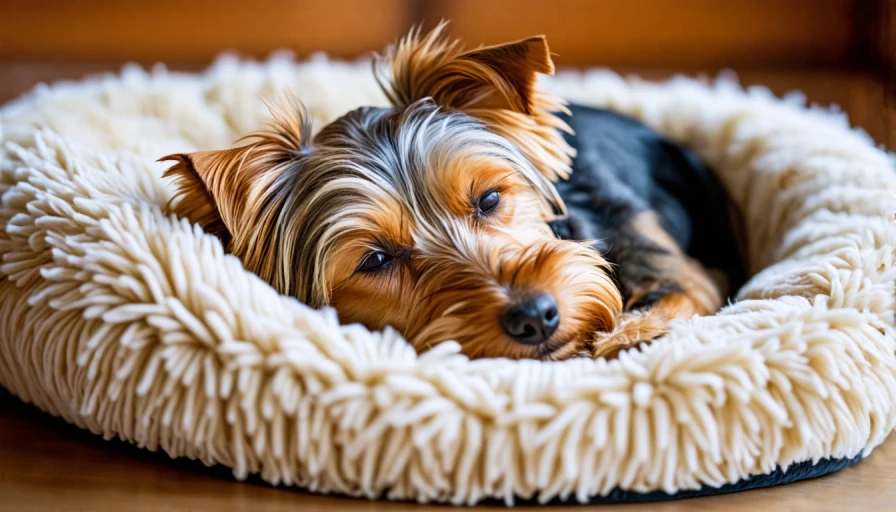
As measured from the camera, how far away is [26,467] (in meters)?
1.42

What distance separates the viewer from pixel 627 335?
1537 millimetres

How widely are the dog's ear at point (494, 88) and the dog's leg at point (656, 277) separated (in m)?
0.25

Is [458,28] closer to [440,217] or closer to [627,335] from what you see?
[440,217]

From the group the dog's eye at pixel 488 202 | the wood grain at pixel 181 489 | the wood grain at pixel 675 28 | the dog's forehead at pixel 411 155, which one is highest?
the wood grain at pixel 675 28

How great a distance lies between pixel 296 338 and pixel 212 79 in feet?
5.25

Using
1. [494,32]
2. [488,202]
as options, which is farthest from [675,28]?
[488,202]

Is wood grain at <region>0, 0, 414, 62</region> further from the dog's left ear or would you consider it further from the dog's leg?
the dog's left ear

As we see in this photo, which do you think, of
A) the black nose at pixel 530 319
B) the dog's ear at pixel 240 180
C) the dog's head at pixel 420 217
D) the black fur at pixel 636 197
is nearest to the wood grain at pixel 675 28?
the black fur at pixel 636 197

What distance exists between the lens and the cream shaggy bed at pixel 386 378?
4.02 feet

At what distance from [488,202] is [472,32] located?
6.06ft

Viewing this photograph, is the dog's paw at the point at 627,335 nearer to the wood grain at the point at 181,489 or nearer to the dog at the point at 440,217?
the dog at the point at 440,217

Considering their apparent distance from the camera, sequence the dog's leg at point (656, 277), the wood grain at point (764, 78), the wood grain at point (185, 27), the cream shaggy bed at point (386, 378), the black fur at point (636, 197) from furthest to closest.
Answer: the wood grain at point (185, 27)
the wood grain at point (764, 78)
the black fur at point (636, 197)
the dog's leg at point (656, 277)
the cream shaggy bed at point (386, 378)

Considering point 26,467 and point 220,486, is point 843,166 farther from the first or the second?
point 26,467

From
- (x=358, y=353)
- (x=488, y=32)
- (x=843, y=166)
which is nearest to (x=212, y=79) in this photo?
(x=488, y=32)
